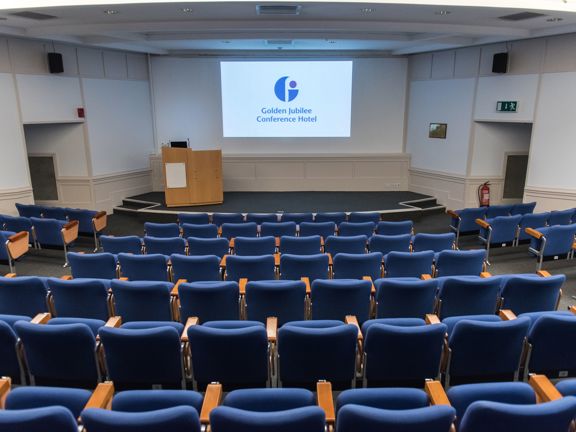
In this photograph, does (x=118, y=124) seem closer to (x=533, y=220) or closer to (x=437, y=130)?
(x=437, y=130)

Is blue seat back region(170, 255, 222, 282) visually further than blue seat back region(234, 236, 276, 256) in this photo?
No

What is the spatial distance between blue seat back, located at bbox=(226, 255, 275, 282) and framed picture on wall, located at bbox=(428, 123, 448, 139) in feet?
26.3

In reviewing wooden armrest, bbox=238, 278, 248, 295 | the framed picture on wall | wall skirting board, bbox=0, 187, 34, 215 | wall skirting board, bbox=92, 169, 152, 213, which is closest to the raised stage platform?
wall skirting board, bbox=92, 169, 152, 213

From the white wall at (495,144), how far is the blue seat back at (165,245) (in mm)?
7789

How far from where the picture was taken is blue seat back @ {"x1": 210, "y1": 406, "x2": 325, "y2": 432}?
75.4 inches

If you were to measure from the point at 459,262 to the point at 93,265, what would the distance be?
4366 mm

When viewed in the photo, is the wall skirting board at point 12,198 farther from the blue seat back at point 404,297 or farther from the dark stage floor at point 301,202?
the blue seat back at point 404,297

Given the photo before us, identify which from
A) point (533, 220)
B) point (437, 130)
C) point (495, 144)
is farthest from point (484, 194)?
point (533, 220)

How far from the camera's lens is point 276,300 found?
392cm

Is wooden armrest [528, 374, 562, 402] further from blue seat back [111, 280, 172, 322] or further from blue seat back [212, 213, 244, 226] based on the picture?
blue seat back [212, 213, 244, 226]

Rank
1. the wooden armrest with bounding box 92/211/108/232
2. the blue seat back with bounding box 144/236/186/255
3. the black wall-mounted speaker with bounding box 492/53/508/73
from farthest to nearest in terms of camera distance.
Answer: the black wall-mounted speaker with bounding box 492/53/508/73 → the wooden armrest with bounding box 92/211/108/232 → the blue seat back with bounding box 144/236/186/255

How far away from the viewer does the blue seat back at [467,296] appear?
3.95 meters

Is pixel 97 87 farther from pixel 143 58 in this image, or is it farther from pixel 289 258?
pixel 289 258

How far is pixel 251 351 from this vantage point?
2.92m
